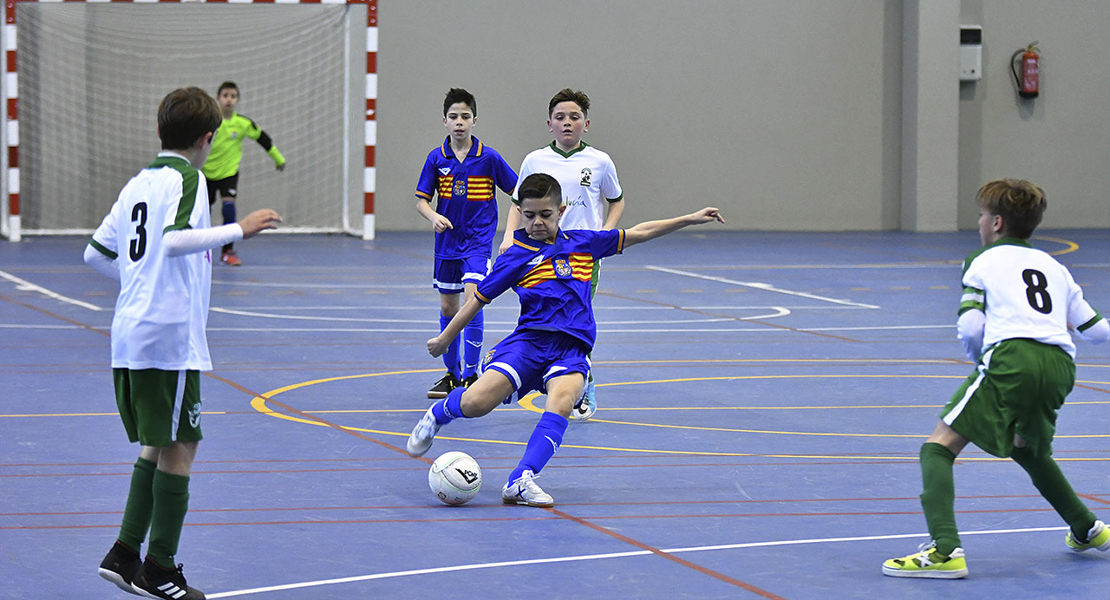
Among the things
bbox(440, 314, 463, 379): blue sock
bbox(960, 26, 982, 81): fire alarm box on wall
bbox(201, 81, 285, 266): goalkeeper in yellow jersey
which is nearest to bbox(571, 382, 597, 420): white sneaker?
bbox(440, 314, 463, 379): blue sock

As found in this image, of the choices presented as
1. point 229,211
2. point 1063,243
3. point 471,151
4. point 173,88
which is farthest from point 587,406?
point 1063,243

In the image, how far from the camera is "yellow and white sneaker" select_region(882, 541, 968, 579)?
4.89m

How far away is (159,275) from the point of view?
4.46m

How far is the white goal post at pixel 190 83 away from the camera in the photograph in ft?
66.6

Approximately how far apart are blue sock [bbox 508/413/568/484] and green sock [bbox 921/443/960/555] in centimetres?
168

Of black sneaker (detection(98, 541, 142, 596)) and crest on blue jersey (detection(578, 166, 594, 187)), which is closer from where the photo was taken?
black sneaker (detection(98, 541, 142, 596))

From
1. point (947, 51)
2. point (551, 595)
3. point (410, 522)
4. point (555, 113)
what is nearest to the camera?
point (551, 595)

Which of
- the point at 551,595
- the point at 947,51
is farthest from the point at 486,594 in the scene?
the point at 947,51

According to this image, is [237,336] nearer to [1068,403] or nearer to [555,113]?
[555,113]

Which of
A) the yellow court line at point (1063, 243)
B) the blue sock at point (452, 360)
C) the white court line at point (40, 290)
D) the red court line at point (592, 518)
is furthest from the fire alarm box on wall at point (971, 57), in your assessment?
the red court line at point (592, 518)

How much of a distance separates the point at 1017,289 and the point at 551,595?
1.93m

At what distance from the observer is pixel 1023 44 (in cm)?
2384

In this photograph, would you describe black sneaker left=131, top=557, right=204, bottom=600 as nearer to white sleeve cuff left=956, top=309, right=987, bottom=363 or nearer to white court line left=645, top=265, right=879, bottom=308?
white sleeve cuff left=956, top=309, right=987, bottom=363

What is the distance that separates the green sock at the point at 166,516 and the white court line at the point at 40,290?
345 inches
